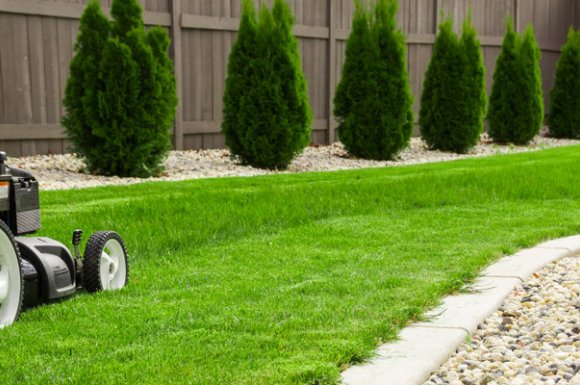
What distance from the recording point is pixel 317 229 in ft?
19.9

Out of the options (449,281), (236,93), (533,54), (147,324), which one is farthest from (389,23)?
(147,324)

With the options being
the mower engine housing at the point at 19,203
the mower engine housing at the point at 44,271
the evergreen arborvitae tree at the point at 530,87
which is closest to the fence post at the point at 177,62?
the evergreen arborvitae tree at the point at 530,87

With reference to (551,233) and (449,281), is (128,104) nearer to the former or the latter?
(551,233)

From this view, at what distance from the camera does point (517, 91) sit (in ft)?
52.0

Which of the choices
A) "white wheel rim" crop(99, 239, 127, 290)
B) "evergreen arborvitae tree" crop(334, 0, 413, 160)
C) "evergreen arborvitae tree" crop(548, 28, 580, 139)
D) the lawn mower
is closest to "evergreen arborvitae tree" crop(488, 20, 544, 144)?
"evergreen arborvitae tree" crop(548, 28, 580, 139)

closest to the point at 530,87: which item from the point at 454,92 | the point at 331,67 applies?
the point at 454,92

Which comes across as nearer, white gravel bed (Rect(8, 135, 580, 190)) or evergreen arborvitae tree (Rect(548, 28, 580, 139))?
white gravel bed (Rect(8, 135, 580, 190))

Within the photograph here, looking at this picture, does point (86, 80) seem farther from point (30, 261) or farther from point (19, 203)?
point (30, 261)

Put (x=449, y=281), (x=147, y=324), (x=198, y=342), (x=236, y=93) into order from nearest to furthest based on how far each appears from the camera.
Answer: (x=198, y=342), (x=147, y=324), (x=449, y=281), (x=236, y=93)

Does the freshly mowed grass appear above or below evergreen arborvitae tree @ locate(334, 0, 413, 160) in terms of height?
below

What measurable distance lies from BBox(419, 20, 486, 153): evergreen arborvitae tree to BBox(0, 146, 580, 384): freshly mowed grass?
4.80 meters

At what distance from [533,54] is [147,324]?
13936mm

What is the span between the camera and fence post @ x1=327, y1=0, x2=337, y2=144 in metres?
13.7

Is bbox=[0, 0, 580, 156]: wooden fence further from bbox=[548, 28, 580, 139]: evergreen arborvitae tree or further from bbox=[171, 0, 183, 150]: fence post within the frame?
bbox=[548, 28, 580, 139]: evergreen arborvitae tree
